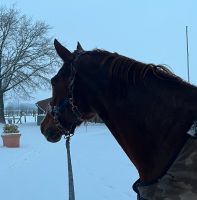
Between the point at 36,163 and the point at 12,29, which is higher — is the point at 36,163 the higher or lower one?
the lower one

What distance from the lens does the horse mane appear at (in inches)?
109

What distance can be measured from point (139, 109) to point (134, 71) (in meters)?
0.23

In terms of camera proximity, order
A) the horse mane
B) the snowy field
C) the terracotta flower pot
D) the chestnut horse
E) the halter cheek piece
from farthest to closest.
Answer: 1. the terracotta flower pot
2. the snowy field
3. the halter cheek piece
4. the horse mane
5. the chestnut horse

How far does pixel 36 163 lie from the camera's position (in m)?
12.7

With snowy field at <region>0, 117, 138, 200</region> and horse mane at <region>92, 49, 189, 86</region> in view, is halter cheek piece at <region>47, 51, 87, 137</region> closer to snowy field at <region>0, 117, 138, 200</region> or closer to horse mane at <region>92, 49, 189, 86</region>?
horse mane at <region>92, 49, 189, 86</region>

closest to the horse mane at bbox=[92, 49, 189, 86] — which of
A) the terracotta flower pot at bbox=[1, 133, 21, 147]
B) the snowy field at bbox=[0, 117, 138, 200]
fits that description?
the snowy field at bbox=[0, 117, 138, 200]

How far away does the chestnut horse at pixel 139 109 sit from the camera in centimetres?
252

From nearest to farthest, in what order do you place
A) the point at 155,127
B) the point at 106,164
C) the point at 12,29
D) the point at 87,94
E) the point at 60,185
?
the point at 155,127
the point at 87,94
the point at 60,185
the point at 106,164
the point at 12,29

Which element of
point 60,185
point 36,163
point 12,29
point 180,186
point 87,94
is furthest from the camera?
point 12,29

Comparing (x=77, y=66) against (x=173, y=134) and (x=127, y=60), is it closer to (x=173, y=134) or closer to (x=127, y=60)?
(x=127, y=60)

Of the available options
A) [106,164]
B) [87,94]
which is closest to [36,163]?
[106,164]

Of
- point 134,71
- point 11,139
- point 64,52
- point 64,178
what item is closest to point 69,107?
point 64,52

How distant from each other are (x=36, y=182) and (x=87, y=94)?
21.1 feet

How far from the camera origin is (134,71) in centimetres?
283
